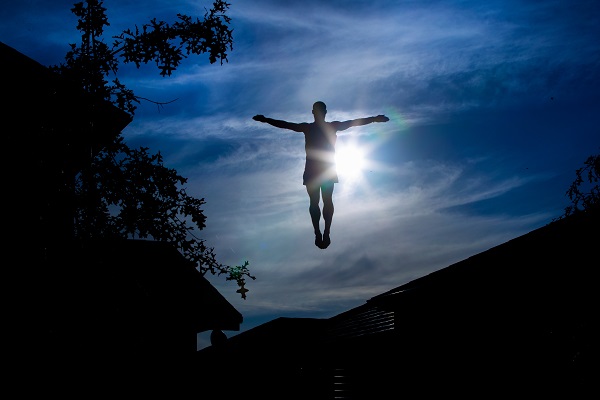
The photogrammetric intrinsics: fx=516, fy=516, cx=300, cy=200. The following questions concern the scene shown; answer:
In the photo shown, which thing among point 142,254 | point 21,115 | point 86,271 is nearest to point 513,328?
point 86,271

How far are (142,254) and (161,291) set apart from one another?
1.66m

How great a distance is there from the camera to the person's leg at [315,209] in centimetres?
522

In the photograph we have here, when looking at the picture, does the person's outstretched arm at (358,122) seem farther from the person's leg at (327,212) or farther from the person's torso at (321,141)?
the person's leg at (327,212)

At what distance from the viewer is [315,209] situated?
537 centimetres

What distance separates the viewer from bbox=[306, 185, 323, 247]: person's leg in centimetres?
522

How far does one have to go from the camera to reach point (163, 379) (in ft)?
38.0

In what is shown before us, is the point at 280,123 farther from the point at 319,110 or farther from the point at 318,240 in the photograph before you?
the point at 318,240

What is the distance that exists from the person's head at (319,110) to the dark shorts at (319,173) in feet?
1.39

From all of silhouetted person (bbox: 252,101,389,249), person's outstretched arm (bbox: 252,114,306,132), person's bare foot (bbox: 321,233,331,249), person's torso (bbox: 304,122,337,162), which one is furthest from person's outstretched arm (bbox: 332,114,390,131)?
person's bare foot (bbox: 321,233,331,249)

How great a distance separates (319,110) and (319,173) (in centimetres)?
58

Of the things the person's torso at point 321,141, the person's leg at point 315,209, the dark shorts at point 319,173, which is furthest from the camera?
the person's leg at point 315,209

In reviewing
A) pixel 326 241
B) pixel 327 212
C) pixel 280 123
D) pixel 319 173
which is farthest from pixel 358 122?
pixel 326 241

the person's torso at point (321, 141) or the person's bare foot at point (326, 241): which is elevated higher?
the person's torso at point (321, 141)

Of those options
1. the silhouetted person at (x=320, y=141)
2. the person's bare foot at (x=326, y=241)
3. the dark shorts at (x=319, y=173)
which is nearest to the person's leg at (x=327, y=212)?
the person's bare foot at (x=326, y=241)
